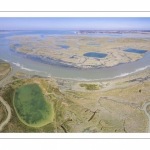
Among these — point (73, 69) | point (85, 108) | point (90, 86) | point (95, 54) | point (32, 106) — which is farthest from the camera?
point (95, 54)

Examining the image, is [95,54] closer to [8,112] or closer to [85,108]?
[85,108]

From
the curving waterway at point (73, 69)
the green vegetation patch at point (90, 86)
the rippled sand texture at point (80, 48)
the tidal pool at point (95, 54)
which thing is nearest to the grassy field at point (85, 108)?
the green vegetation patch at point (90, 86)

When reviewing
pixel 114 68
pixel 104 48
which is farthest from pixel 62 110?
pixel 104 48

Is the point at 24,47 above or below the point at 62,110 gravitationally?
above

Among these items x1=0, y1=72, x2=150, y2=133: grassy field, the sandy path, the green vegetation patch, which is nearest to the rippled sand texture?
the green vegetation patch

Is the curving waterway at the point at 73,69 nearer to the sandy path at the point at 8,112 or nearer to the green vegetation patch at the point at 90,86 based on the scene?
the green vegetation patch at the point at 90,86

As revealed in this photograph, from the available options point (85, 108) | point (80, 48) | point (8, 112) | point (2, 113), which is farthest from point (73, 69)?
point (2, 113)
